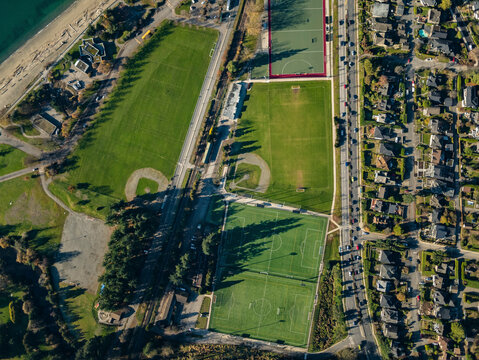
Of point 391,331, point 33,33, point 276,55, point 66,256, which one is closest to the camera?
point 391,331

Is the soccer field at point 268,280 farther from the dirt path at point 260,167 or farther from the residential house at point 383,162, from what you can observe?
the residential house at point 383,162

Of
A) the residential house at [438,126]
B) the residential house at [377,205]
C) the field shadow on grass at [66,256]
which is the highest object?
the residential house at [438,126]

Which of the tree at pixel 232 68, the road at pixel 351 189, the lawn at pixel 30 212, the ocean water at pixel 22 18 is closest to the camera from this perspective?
the road at pixel 351 189

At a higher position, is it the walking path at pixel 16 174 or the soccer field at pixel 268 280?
the walking path at pixel 16 174

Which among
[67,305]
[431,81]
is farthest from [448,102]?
[67,305]

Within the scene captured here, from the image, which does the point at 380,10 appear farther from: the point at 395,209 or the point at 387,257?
the point at 387,257

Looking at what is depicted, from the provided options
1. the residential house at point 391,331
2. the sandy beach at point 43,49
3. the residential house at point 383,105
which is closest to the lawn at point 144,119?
the sandy beach at point 43,49

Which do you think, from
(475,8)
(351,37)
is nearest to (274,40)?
(351,37)

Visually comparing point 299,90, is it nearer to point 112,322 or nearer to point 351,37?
point 351,37
